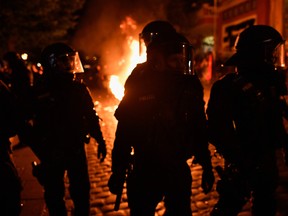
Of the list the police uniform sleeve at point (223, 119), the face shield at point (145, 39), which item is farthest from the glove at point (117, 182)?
the face shield at point (145, 39)

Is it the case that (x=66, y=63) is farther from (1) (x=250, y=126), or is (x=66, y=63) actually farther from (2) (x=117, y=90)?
(2) (x=117, y=90)

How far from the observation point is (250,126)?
3385 mm

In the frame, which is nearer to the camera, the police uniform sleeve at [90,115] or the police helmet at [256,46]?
the police helmet at [256,46]

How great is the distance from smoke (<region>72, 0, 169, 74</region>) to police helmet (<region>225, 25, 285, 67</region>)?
2726 cm

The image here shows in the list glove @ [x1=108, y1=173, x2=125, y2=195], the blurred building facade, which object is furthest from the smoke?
glove @ [x1=108, y1=173, x2=125, y2=195]

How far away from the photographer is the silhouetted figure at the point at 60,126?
3.91m

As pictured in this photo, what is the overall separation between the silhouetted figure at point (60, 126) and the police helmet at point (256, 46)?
1642mm

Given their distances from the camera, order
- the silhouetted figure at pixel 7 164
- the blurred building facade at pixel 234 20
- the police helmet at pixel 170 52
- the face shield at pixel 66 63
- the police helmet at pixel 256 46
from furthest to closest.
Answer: the blurred building facade at pixel 234 20, the face shield at pixel 66 63, the police helmet at pixel 256 46, the silhouetted figure at pixel 7 164, the police helmet at pixel 170 52

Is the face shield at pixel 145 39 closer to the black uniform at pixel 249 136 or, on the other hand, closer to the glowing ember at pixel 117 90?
the black uniform at pixel 249 136

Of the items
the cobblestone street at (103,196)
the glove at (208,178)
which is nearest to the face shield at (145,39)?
the glove at (208,178)

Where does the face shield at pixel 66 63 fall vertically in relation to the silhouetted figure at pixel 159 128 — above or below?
above

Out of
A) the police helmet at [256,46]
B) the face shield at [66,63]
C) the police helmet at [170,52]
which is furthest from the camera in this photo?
the face shield at [66,63]

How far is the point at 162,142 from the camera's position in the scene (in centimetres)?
305

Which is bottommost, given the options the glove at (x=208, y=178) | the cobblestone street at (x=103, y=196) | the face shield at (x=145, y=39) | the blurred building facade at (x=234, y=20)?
the cobblestone street at (x=103, y=196)
